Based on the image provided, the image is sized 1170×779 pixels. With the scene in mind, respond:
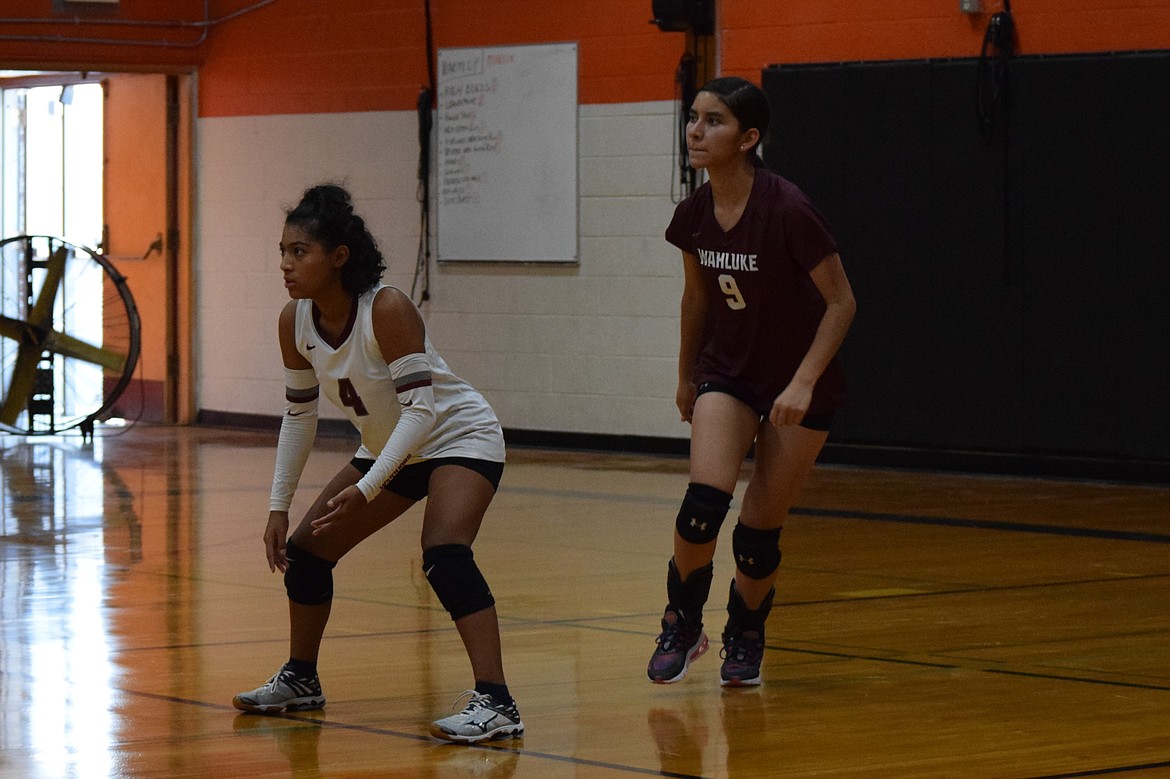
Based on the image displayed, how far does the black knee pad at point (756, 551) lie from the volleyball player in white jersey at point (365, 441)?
697 mm

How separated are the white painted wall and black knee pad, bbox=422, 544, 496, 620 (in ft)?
23.6

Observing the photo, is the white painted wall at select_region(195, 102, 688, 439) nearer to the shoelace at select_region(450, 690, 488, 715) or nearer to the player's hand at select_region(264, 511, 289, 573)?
the player's hand at select_region(264, 511, 289, 573)

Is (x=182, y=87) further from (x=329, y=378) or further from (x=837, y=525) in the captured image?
(x=329, y=378)

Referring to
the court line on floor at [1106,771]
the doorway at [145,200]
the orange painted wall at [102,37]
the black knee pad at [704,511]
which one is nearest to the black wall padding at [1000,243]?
the orange painted wall at [102,37]

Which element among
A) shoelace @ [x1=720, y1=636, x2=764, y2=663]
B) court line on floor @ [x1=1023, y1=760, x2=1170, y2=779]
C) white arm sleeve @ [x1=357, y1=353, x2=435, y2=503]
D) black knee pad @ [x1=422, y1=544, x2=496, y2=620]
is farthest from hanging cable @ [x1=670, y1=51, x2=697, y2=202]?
court line on floor @ [x1=1023, y1=760, x2=1170, y2=779]

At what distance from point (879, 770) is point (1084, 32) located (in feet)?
22.5

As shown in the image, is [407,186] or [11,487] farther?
[407,186]

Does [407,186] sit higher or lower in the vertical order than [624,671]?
higher

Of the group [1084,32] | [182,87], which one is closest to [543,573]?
[1084,32]

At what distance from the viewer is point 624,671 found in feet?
15.9

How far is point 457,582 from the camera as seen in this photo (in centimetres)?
407

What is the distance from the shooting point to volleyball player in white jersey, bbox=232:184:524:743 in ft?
13.4

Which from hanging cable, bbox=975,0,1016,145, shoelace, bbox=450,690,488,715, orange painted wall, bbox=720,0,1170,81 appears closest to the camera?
shoelace, bbox=450,690,488,715

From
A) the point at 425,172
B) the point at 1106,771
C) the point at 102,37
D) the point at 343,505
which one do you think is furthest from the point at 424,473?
the point at 102,37
